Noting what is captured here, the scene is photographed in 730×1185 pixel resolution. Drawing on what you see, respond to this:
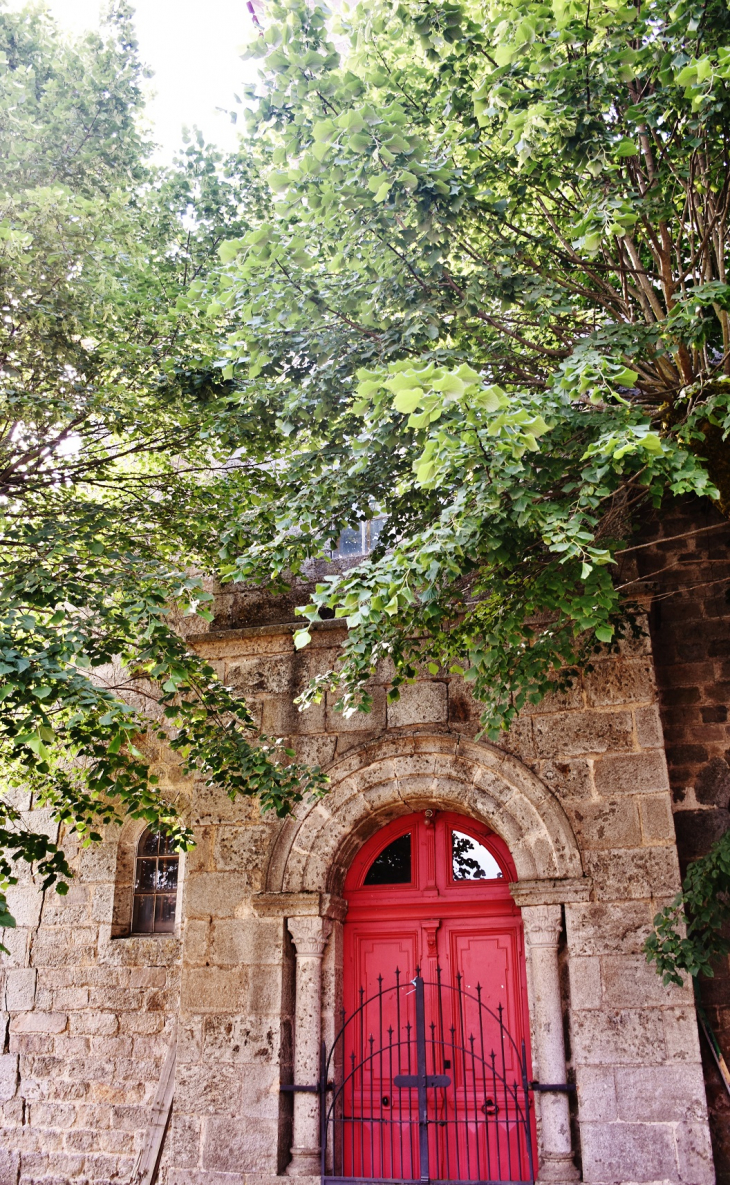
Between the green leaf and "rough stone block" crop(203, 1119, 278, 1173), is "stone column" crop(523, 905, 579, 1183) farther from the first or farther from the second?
the green leaf

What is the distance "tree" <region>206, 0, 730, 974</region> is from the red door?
1190 millimetres

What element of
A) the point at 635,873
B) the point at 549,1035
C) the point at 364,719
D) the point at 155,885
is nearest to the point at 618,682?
the point at 635,873

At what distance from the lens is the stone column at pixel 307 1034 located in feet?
16.7

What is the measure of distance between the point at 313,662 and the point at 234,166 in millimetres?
3500

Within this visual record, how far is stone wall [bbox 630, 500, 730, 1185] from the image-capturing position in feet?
18.1

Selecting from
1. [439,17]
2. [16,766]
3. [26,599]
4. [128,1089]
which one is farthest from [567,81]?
[128,1089]

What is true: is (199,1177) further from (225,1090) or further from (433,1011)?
(433,1011)

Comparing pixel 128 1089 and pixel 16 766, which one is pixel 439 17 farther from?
pixel 128 1089

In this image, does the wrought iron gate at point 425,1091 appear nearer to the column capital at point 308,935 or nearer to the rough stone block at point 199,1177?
the column capital at point 308,935

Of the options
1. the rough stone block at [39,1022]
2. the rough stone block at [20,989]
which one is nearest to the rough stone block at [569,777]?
the rough stone block at [39,1022]

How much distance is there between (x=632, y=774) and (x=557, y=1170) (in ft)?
6.92

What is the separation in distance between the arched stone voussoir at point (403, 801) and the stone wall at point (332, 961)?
0.04ft

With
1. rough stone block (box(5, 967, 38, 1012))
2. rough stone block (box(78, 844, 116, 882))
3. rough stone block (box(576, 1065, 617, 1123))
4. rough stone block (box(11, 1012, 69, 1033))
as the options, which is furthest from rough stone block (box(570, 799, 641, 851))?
rough stone block (box(5, 967, 38, 1012))

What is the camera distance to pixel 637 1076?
467 cm
